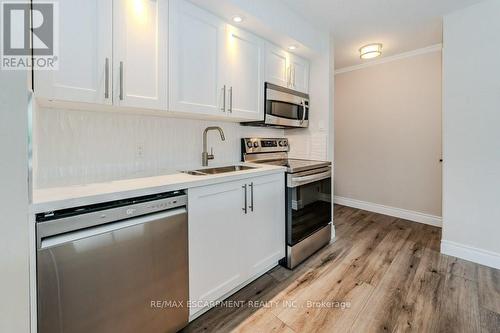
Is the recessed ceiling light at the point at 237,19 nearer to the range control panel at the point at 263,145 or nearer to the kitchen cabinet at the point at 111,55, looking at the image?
the kitchen cabinet at the point at 111,55

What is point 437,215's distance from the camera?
3.26 meters

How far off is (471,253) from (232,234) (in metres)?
2.48

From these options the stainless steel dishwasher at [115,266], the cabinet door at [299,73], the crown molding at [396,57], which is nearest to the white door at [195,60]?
the stainless steel dishwasher at [115,266]

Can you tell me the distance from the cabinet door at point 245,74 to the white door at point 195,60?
101mm

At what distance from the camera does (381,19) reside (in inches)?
98.5

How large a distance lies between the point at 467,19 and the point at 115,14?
3.15 m

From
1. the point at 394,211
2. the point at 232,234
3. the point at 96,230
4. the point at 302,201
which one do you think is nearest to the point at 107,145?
the point at 96,230

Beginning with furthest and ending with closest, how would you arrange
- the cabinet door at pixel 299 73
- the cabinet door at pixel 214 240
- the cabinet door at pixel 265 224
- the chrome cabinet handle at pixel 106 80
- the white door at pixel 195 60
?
the cabinet door at pixel 299 73, the cabinet door at pixel 265 224, the white door at pixel 195 60, the cabinet door at pixel 214 240, the chrome cabinet handle at pixel 106 80

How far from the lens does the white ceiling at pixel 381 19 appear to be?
2.23 metres

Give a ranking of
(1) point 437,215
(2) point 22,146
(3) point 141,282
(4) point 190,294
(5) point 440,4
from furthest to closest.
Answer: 1. (1) point 437,215
2. (5) point 440,4
3. (4) point 190,294
4. (3) point 141,282
5. (2) point 22,146

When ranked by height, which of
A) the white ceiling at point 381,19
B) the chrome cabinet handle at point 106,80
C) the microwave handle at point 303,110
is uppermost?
the white ceiling at point 381,19

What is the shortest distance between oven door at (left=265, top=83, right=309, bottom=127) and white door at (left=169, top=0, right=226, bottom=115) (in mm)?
621

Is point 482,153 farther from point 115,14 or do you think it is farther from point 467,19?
point 115,14

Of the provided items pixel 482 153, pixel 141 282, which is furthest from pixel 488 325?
pixel 141 282
